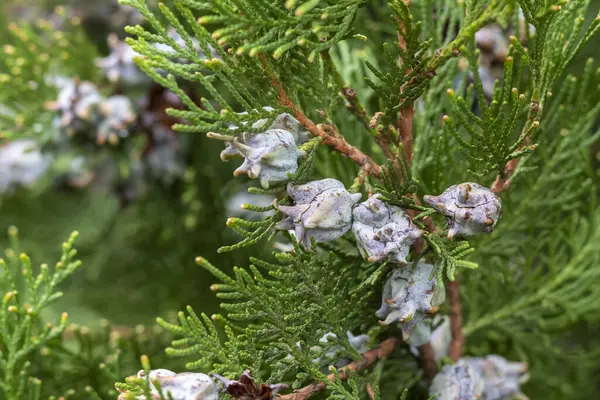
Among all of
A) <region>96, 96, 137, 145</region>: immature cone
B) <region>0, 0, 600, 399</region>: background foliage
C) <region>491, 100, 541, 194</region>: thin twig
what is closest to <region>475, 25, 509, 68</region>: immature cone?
<region>0, 0, 600, 399</region>: background foliage

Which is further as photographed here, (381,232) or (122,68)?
(122,68)

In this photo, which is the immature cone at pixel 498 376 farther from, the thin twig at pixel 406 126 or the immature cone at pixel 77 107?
the immature cone at pixel 77 107

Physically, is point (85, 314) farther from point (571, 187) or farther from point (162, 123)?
point (571, 187)

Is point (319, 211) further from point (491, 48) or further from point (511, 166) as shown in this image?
point (491, 48)

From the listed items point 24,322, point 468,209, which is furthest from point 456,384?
point 24,322

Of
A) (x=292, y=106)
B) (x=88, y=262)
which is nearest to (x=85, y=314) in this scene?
(x=88, y=262)

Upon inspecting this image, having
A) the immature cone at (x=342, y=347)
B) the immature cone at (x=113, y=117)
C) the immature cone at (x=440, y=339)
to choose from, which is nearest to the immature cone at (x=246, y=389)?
the immature cone at (x=342, y=347)

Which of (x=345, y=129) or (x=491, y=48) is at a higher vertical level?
(x=491, y=48)
